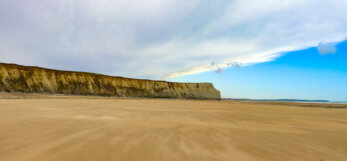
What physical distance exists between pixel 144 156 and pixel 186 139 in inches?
39.7

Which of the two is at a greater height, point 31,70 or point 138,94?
point 31,70

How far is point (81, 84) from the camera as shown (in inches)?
1462

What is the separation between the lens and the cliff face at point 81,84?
28641 mm

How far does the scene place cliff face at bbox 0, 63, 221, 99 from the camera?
94.0 ft

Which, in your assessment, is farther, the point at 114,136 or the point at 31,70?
the point at 31,70

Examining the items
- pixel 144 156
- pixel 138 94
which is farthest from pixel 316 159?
pixel 138 94

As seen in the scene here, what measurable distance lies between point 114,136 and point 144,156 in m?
1.09

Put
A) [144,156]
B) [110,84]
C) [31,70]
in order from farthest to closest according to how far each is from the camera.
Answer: [110,84]
[31,70]
[144,156]

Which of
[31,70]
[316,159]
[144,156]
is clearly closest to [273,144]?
[316,159]

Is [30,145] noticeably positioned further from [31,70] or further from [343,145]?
[31,70]

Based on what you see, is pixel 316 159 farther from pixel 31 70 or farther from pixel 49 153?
pixel 31 70

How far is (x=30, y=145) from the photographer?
231 cm

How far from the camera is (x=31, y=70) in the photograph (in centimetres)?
3098

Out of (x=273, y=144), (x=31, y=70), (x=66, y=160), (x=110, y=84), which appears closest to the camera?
(x=66, y=160)
